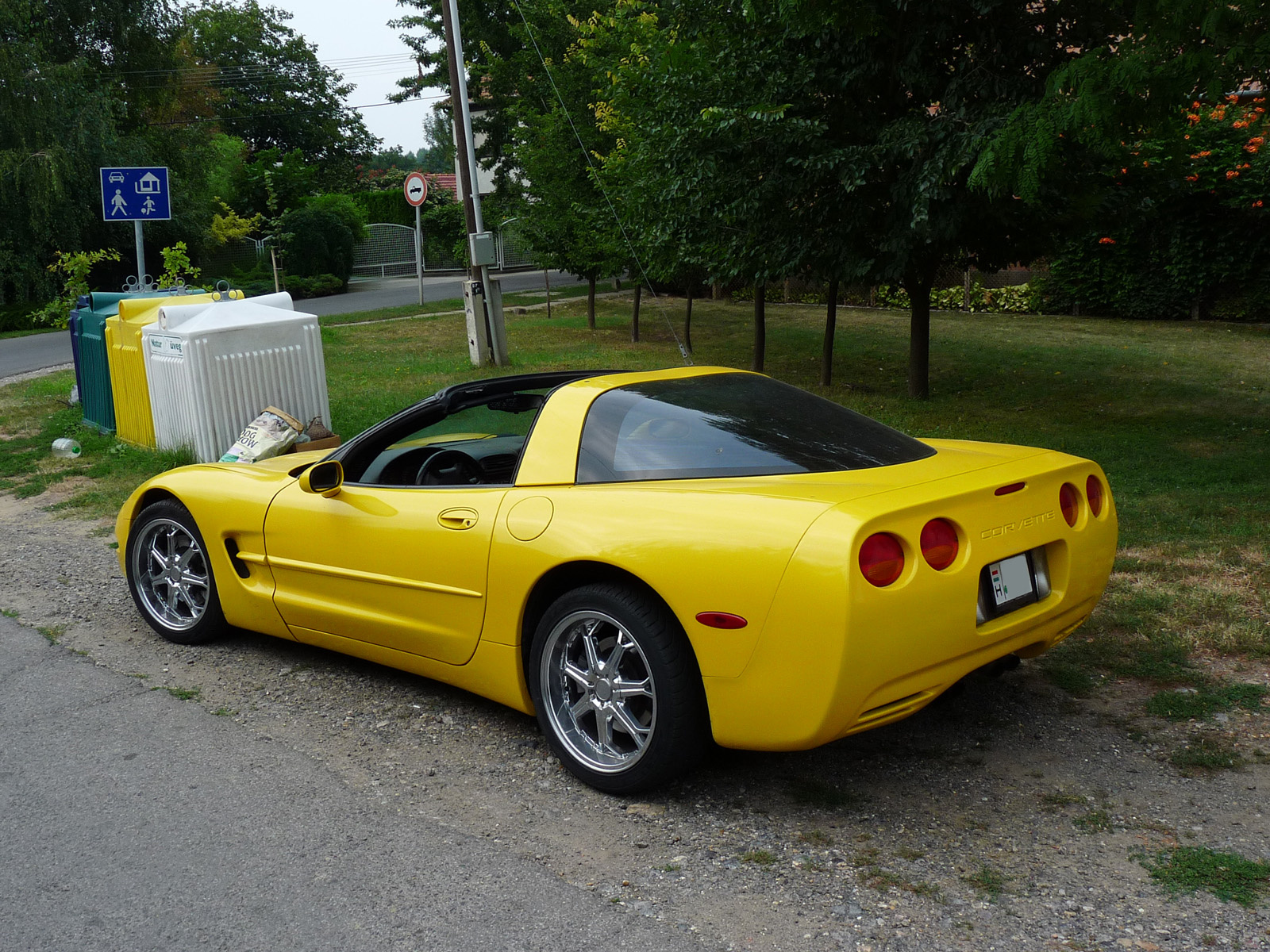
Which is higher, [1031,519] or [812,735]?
[1031,519]

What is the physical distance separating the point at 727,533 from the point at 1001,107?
24.6 ft

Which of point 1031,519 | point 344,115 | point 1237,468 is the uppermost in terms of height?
point 344,115

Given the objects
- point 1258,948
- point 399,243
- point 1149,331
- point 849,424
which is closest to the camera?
point 1258,948

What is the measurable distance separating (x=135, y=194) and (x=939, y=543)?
1122cm

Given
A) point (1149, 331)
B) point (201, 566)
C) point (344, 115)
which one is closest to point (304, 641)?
point (201, 566)

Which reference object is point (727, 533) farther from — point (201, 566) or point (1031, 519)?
point (201, 566)

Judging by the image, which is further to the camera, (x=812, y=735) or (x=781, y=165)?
(x=781, y=165)

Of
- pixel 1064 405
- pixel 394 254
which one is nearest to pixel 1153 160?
pixel 1064 405

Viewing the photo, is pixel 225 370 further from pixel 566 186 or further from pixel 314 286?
pixel 314 286

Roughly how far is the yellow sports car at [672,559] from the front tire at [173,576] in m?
0.28

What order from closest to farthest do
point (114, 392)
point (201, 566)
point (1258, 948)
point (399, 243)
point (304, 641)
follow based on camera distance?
point (1258, 948) < point (304, 641) < point (201, 566) < point (114, 392) < point (399, 243)

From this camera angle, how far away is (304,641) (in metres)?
4.71

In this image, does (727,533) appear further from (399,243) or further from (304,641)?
(399,243)

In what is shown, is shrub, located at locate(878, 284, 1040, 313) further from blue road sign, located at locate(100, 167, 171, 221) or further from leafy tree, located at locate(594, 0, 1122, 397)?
blue road sign, located at locate(100, 167, 171, 221)
